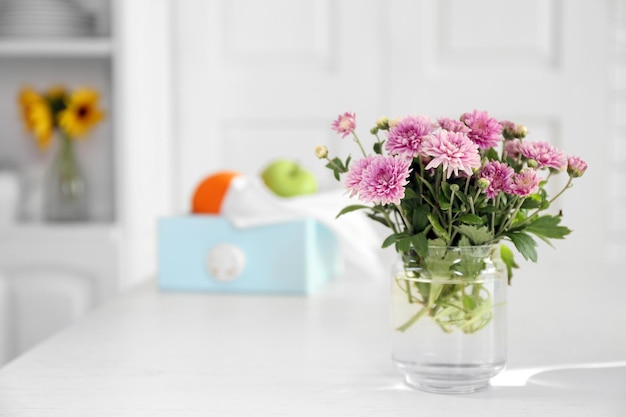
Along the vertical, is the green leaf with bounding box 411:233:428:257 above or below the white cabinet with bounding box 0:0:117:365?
above

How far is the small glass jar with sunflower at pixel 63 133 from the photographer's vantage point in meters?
2.58

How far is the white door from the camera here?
284cm

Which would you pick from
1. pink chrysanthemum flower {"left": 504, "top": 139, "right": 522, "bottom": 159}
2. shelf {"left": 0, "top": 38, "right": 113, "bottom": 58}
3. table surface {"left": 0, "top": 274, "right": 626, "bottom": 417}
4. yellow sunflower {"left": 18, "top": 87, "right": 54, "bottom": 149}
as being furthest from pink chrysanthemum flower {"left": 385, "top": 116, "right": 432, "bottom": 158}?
yellow sunflower {"left": 18, "top": 87, "right": 54, "bottom": 149}

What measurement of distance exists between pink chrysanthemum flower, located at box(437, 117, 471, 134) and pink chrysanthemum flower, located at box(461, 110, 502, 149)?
0.01m

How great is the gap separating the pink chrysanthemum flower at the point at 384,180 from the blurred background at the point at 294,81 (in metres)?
1.88

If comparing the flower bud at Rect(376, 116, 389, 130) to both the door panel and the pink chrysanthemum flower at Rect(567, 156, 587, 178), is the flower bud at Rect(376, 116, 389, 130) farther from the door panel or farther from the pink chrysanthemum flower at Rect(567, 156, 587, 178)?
the door panel

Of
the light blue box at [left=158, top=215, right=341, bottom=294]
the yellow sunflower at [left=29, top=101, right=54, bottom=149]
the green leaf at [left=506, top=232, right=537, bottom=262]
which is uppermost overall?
the yellow sunflower at [left=29, top=101, right=54, bottom=149]

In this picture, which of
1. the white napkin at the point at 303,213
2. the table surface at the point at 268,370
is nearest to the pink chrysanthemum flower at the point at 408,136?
the table surface at the point at 268,370

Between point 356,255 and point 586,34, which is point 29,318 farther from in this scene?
point 586,34

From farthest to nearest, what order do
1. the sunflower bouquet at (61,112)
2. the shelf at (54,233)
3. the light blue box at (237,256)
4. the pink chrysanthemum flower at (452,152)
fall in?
the sunflower bouquet at (61,112), the shelf at (54,233), the light blue box at (237,256), the pink chrysanthemum flower at (452,152)

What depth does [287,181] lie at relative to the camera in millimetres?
1536

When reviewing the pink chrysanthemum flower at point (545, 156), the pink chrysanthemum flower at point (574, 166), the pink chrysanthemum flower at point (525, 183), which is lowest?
the pink chrysanthemum flower at point (525, 183)

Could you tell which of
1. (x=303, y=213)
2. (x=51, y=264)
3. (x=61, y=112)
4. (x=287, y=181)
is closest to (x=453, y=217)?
(x=303, y=213)

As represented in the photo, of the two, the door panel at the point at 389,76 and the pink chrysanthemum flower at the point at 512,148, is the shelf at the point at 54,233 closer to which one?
the door panel at the point at 389,76
